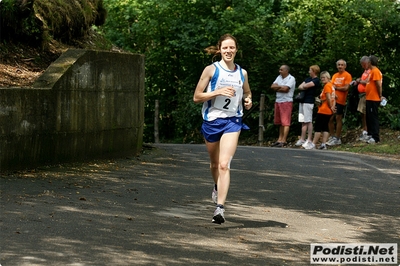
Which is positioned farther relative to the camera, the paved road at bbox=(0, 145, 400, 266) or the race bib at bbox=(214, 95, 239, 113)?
the race bib at bbox=(214, 95, 239, 113)

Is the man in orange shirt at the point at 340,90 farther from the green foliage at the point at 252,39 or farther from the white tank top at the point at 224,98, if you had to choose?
the white tank top at the point at 224,98

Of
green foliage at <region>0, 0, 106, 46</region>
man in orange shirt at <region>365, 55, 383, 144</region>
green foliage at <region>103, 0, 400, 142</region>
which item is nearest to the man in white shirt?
man in orange shirt at <region>365, 55, 383, 144</region>

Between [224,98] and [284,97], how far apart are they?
38.7 ft

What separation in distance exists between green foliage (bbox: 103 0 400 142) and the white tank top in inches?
532

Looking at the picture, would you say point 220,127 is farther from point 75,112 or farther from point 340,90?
point 340,90

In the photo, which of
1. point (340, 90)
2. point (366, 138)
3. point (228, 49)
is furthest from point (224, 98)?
point (340, 90)

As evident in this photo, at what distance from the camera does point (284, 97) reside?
21062mm

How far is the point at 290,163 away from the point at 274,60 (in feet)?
32.6

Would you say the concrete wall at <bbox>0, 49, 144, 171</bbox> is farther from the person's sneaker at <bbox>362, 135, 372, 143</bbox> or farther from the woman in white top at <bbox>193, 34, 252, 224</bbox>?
the person's sneaker at <bbox>362, 135, 372, 143</bbox>

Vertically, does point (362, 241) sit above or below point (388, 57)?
below

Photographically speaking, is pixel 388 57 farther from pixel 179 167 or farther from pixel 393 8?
pixel 179 167

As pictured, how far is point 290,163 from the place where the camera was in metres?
15.4

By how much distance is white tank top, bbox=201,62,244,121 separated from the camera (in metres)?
9.42

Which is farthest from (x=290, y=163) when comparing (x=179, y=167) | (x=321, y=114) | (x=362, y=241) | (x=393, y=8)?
(x=393, y=8)
